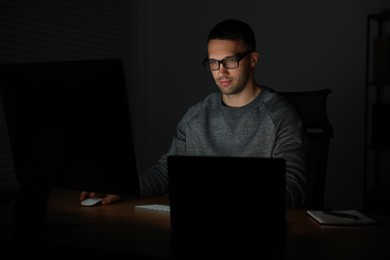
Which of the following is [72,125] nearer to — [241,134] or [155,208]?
[155,208]

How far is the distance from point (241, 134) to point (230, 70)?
255mm

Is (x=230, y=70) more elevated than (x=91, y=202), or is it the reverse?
(x=230, y=70)

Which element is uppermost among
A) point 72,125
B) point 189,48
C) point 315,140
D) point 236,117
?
point 189,48

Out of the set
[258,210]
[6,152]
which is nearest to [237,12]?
[6,152]

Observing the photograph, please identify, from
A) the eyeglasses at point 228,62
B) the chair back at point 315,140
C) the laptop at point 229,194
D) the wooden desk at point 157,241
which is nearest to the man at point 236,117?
the eyeglasses at point 228,62

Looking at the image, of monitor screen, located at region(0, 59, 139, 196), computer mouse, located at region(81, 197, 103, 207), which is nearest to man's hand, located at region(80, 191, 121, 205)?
computer mouse, located at region(81, 197, 103, 207)

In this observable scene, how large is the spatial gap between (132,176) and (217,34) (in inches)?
38.8

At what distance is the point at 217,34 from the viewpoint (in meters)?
2.16

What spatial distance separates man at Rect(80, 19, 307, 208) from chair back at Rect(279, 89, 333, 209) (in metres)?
0.17

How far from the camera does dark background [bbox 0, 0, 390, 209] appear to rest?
3.60m

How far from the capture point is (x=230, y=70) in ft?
7.06

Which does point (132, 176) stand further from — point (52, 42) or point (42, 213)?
point (52, 42)

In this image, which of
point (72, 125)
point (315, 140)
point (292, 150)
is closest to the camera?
point (72, 125)

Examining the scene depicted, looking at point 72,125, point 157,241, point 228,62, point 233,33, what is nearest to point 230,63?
point 228,62
